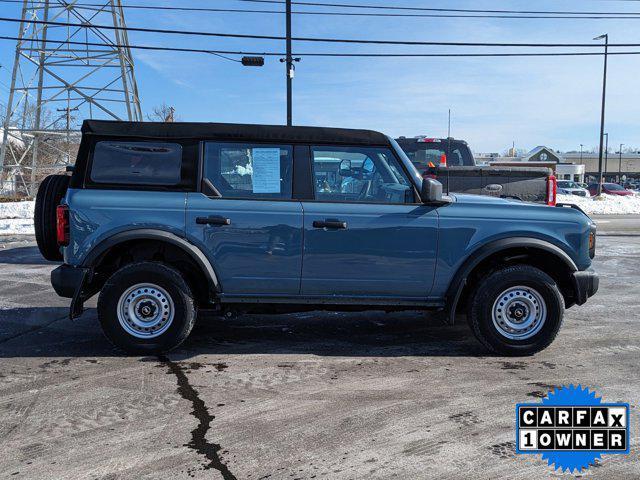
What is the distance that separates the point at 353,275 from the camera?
16.2 feet

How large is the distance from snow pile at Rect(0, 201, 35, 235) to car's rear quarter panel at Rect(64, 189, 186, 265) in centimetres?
1181

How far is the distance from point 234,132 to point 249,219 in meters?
0.79

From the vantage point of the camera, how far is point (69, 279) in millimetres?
4848

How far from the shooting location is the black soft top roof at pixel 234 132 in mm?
4969

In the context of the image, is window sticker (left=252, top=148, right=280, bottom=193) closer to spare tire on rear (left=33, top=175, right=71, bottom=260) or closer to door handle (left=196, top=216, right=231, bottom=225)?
door handle (left=196, top=216, right=231, bottom=225)

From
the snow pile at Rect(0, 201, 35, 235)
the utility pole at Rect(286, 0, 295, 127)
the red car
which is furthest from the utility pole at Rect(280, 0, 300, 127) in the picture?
the red car

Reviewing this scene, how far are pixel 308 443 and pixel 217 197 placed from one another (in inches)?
91.9

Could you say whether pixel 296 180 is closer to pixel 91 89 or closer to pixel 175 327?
pixel 175 327

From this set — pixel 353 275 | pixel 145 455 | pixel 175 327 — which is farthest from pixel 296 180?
pixel 145 455

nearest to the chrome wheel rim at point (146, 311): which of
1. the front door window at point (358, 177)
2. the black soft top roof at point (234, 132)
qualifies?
the black soft top roof at point (234, 132)

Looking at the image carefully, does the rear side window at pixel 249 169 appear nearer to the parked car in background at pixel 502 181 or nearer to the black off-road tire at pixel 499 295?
the black off-road tire at pixel 499 295

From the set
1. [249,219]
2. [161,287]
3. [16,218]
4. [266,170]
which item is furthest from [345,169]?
[16,218]

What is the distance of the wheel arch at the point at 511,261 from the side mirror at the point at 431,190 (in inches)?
23.1

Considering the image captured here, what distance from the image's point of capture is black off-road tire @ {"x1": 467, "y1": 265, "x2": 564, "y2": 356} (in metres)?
4.95
